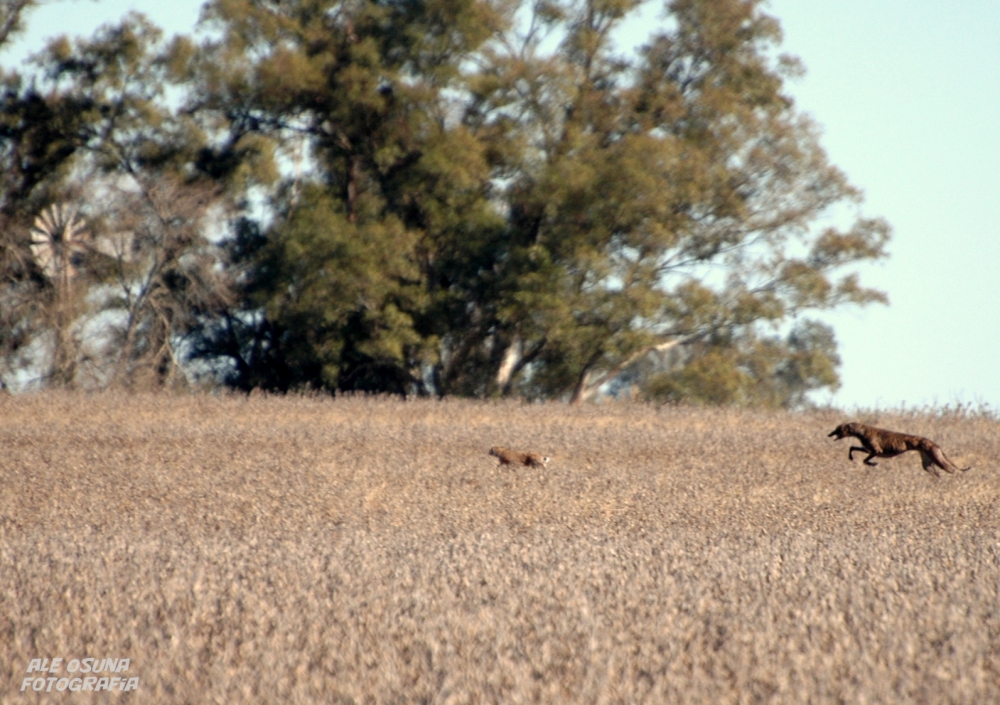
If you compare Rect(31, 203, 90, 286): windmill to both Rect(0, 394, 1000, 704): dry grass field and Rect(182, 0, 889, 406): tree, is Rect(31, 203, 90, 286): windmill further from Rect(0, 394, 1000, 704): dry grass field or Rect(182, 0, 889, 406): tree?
Rect(0, 394, 1000, 704): dry grass field

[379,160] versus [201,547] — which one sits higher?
[379,160]

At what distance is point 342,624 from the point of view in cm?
396

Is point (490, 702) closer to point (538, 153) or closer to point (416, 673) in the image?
point (416, 673)

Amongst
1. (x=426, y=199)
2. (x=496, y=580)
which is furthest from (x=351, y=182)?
(x=496, y=580)

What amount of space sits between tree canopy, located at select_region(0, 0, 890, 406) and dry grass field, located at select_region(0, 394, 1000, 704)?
1518 cm

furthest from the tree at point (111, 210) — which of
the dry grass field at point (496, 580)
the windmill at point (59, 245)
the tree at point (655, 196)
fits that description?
the dry grass field at point (496, 580)

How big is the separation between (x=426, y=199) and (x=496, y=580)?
22363mm

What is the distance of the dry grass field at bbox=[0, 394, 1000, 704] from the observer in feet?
11.4

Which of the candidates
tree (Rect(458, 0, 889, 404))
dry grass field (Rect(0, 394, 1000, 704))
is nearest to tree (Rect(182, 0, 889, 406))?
tree (Rect(458, 0, 889, 404))

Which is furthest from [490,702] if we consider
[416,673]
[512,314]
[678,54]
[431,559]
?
[678,54]

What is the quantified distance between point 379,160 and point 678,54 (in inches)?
304

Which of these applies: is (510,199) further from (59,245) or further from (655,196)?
(59,245)

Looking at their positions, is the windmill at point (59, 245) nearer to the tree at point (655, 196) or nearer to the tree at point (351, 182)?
the tree at point (351, 182)

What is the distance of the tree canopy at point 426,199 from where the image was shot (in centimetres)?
2538
